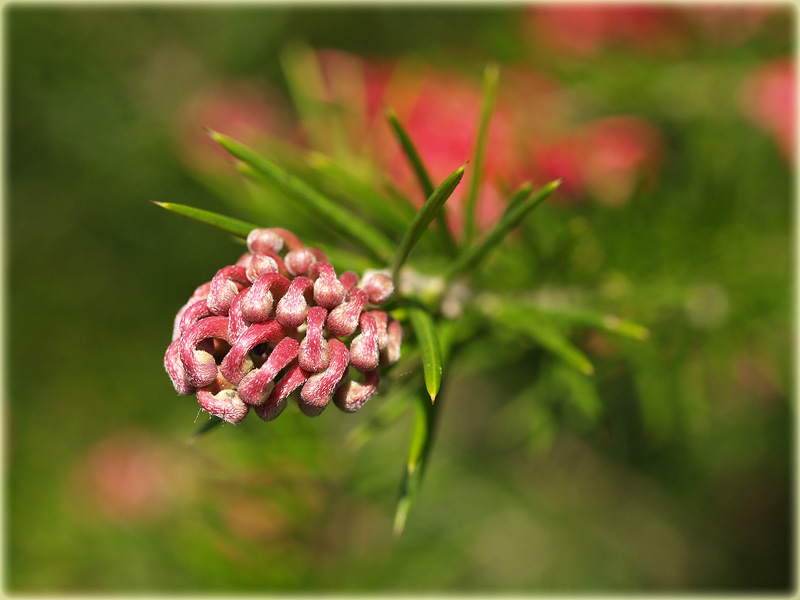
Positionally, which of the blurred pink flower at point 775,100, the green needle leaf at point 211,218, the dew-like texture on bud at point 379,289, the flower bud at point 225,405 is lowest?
the blurred pink flower at point 775,100

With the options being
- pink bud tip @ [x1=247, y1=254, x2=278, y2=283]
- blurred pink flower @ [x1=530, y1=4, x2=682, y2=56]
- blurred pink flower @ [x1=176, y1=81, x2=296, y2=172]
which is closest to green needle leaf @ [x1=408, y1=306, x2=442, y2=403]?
pink bud tip @ [x1=247, y1=254, x2=278, y2=283]

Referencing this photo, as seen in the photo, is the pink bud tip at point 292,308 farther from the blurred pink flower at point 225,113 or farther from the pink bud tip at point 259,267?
the blurred pink flower at point 225,113

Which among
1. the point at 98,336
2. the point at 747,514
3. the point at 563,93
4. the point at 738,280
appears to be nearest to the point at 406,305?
the point at 738,280

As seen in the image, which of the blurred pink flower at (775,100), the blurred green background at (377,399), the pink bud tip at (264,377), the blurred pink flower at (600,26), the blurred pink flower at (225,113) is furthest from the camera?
the blurred pink flower at (225,113)

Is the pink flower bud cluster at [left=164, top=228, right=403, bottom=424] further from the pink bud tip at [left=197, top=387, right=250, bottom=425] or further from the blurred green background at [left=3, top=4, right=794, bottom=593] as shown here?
the blurred green background at [left=3, top=4, right=794, bottom=593]

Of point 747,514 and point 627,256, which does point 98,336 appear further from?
point 747,514

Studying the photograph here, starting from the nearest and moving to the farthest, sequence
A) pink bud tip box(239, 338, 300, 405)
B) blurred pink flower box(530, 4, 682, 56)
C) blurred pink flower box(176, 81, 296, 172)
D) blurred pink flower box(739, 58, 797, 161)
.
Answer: pink bud tip box(239, 338, 300, 405)
blurred pink flower box(739, 58, 797, 161)
blurred pink flower box(530, 4, 682, 56)
blurred pink flower box(176, 81, 296, 172)

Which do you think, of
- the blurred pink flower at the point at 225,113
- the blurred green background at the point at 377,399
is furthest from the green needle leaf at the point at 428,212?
the blurred pink flower at the point at 225,113
